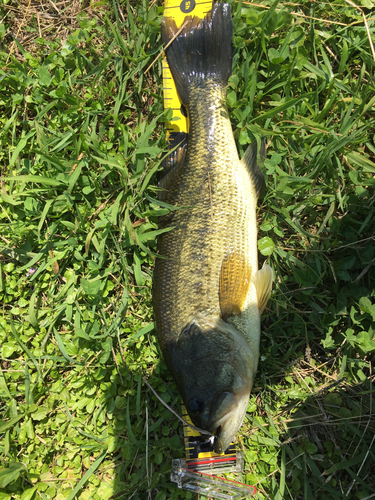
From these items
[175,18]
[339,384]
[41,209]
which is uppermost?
[175,18]

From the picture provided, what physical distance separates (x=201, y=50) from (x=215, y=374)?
8.78 ft

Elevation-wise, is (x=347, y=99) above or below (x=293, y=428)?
above

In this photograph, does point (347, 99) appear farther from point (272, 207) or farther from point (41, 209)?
point (41, 209)

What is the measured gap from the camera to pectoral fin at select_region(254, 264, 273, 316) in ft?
8.13

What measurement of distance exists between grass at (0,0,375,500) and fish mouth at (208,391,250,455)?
58cm

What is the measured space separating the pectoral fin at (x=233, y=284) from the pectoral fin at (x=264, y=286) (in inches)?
4.5

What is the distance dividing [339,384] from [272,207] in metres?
1.67

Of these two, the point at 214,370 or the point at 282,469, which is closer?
the point at 214,370

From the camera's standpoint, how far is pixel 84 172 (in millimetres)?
2881

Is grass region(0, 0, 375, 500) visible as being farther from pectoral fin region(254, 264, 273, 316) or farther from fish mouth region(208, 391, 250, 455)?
fish mouth region(208, 391, 250, 455)

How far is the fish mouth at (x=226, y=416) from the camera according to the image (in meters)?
2.09

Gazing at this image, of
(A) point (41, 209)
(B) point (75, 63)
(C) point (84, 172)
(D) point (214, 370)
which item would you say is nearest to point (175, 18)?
(B) point (75, 63)

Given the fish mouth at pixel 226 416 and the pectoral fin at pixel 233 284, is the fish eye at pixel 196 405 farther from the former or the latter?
the pectoral fin at pixel 233 284

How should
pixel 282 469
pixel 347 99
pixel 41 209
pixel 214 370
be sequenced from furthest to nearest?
pixel 41 209, pixel 347 99, pixel 282 469, pixel 214 370
